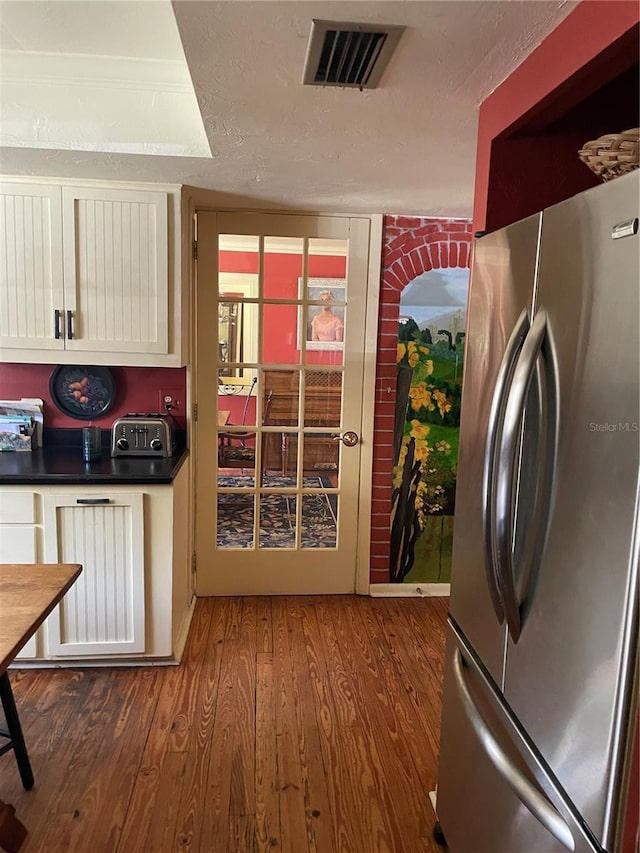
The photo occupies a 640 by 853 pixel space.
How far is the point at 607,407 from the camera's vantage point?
961 mm

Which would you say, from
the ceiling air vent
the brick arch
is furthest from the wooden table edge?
the brick arch

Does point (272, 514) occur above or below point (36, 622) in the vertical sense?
below

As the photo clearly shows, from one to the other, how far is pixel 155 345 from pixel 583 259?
2.10 metres

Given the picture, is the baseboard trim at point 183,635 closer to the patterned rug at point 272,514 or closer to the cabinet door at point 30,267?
the patterned rug at point 272,514

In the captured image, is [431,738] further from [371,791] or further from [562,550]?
[562,550]

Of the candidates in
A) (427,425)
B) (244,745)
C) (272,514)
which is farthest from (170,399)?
(244,745)

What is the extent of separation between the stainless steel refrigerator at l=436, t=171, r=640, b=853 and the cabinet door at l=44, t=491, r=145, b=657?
1.53 metres

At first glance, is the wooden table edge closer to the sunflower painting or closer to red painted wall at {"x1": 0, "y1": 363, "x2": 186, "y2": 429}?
red painted wall at {"x1": 0, "y1": 363, "x2": 186, "y2": 429}

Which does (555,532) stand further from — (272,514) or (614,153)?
(272,514)

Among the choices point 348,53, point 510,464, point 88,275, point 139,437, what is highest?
point 348,53

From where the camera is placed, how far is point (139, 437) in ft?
9.41

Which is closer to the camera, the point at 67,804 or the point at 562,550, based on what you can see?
the point at 562,550

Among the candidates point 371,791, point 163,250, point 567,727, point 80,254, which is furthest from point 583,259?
point 80,254

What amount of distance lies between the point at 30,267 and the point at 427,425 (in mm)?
2136
